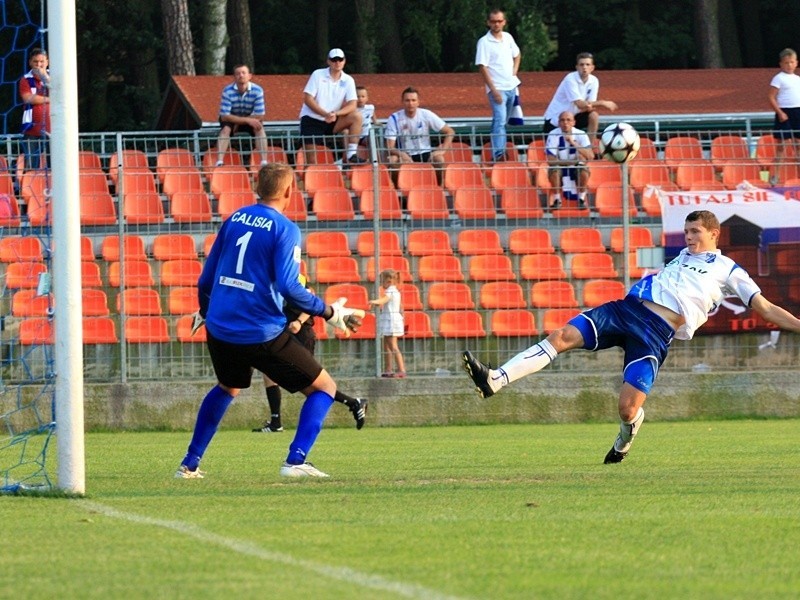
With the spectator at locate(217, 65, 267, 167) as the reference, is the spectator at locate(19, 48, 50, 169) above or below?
below

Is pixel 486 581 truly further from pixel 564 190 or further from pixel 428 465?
pixel 564 190

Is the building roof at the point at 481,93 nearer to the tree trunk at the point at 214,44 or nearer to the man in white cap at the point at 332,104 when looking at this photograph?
the tree trunk at the point at 214,44

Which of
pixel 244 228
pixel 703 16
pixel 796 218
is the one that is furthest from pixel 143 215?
pixel 703 16

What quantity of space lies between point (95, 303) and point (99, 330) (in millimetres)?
312

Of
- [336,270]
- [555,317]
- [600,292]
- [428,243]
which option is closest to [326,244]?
[336,270]

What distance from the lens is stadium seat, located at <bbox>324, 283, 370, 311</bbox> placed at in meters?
17.1

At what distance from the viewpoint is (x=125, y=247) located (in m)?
17.3

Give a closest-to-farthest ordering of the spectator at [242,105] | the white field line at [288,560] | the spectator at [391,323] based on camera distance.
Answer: the white field line at [288,560]
the spectator at [391,323]
the spectator at [242,105]

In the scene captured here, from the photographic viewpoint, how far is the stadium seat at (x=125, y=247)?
56.2 feet

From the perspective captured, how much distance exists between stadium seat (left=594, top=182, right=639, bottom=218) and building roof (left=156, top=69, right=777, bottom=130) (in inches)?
287

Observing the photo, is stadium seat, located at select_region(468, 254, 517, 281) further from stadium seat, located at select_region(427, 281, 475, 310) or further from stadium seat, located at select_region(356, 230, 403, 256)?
stadium seat, located at select_region(356, 230, 403, 256)

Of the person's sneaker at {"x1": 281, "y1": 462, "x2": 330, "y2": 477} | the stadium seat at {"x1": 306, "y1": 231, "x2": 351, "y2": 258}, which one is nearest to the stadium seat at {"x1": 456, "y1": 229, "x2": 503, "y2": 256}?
the stadium seat at {"x1": 306, "y1": 231, "x2": 351, "y2": 258}

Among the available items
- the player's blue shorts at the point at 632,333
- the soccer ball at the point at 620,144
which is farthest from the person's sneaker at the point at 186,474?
the soccer ball at the point at 620,144

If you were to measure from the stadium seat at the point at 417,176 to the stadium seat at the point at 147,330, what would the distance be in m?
3.42
